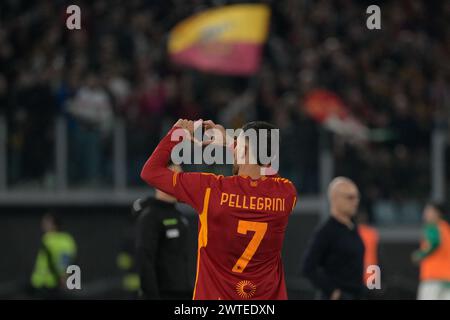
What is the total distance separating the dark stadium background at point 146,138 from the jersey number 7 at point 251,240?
9441 millimetres

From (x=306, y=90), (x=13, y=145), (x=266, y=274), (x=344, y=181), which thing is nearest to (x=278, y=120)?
(x=306, y=90)

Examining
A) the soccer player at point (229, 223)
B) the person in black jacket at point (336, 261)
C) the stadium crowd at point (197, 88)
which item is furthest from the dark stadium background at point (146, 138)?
the soccer player at point (229, 223)

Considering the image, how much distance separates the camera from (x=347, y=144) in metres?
16.3

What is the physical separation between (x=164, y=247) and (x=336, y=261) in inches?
51.3

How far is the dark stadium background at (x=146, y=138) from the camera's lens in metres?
16.3

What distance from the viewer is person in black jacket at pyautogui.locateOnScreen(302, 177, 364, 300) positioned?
8.27 m

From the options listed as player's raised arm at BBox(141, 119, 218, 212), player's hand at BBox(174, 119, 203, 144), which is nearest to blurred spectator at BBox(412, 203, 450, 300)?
player's raised arm at BBox(141, 119, 218, 212)

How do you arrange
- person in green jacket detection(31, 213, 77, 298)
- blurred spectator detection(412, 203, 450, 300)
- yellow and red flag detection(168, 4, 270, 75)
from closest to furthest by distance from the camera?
blurred spectator detection(412, 203, 450, 300)
person in green jacket detection(31, 213, 77, 298)
yellow and red flag detection(168, 4, 270, 75)

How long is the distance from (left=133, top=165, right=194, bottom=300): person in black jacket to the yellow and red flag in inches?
365

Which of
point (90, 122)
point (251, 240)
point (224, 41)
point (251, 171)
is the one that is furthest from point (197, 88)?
point (251, 240)

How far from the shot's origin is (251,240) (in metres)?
5.77

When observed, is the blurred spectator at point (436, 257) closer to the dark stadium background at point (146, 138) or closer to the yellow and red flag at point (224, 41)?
the dark stadium background at point (146, 138)

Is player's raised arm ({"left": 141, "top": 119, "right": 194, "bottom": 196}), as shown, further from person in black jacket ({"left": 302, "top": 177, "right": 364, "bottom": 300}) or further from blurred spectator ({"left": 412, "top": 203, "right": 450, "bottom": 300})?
blurred spectator ({"left": 412, "top": 203, "right": 450, "bottom": 300})
